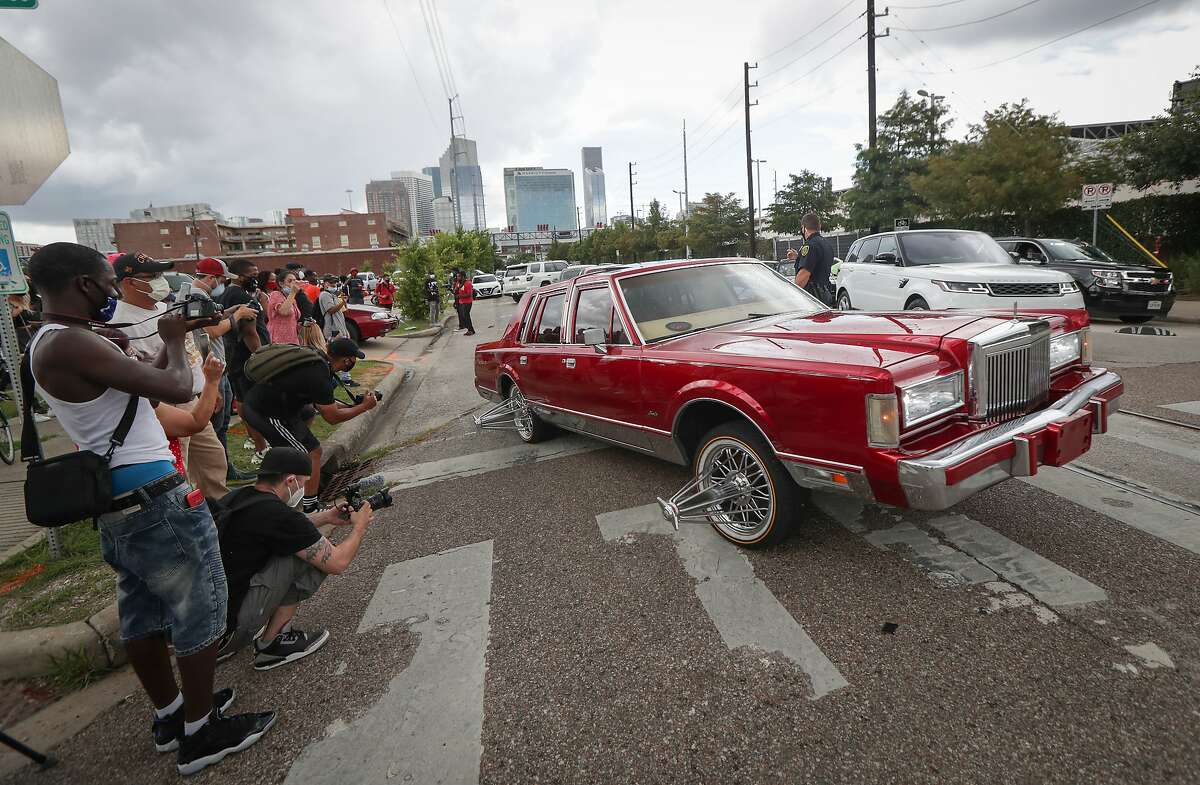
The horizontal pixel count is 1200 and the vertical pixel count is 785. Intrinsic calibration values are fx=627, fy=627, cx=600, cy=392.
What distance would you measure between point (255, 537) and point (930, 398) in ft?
10.3

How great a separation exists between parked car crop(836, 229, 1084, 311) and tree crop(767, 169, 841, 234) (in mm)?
34605

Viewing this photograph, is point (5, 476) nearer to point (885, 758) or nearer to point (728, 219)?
point (885, 758)

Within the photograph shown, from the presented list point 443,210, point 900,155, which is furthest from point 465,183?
point 900,155

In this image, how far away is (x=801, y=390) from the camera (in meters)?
3.04

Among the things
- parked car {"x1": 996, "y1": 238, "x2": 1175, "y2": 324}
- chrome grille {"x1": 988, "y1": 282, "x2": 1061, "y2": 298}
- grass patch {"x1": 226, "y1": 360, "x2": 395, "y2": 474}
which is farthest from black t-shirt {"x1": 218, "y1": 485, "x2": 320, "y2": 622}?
parked car {"x1": 996, "y1": 238, "x2": 1175, "y2": 324}

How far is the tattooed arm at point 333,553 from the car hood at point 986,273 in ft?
28.2

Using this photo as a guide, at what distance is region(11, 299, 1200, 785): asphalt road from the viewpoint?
2.14 meters

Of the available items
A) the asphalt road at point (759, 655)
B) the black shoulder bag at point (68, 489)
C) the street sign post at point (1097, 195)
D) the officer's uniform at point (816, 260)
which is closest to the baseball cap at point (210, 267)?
the asphalt road at point (759, 655)

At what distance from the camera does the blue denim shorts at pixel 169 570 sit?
7.16 feet

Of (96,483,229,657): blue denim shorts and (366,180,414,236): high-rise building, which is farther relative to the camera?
(366,180,414,236): high-rise building

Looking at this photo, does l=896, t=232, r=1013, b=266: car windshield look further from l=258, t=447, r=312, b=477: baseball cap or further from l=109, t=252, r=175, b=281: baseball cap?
l=109, t=252, r=175, b=281: baseball cap

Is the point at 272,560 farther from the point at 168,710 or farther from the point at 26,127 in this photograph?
the point at 26,127

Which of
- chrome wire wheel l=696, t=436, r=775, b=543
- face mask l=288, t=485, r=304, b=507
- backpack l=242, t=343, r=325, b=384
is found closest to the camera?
chrome wire wheel l=696, t=436, r=775, b=543

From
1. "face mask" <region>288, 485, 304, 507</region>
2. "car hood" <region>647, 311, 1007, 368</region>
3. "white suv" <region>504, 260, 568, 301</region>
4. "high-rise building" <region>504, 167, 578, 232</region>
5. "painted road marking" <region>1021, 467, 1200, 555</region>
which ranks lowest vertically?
"painted road marking" <region>1021, 467, 1200, 555</region>
